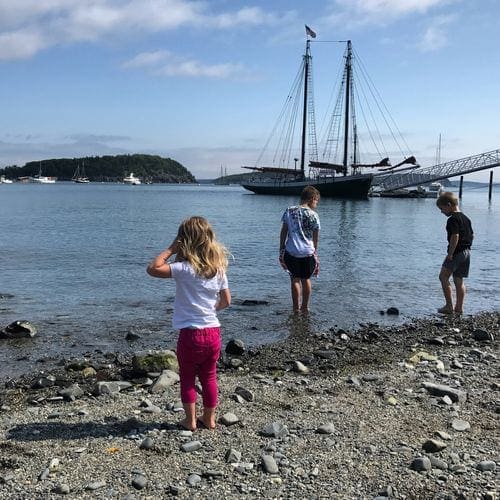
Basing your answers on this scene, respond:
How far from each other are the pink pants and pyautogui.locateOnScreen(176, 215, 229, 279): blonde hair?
1.80 feet

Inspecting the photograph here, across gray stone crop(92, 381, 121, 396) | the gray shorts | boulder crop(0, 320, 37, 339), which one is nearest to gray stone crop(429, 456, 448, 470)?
gray stone crop(92, 381, 121, 396)

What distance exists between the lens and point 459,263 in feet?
38.3

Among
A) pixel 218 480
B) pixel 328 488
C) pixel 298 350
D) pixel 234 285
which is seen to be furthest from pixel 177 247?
pixel 234 285

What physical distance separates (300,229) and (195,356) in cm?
579

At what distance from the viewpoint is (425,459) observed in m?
4.86

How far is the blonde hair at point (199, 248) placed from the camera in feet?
17.7

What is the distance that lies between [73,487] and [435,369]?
5.06m

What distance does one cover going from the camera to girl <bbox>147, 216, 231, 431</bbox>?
5.39 metres

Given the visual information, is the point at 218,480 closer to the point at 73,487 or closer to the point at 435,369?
the point at 73,487

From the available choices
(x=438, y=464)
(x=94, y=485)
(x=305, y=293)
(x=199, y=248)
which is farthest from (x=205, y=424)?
(x=305, y=293)

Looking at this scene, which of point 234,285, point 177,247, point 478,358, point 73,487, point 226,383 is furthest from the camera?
point 234,285

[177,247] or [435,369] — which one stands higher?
[177,247]

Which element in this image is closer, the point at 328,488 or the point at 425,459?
the point at 328,488

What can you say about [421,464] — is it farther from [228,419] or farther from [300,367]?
[300,367]
